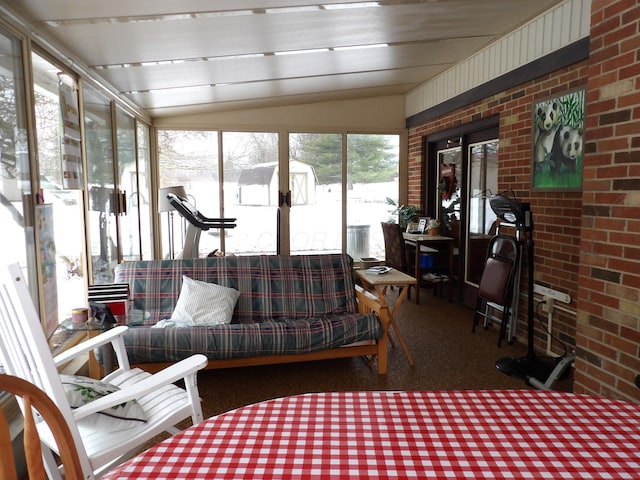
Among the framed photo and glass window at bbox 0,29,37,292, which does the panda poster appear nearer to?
the framed photo

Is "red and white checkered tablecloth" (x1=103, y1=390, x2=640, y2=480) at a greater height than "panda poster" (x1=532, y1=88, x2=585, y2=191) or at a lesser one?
lesser

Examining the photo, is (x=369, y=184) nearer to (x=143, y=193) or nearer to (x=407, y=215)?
(x=407, y=215)

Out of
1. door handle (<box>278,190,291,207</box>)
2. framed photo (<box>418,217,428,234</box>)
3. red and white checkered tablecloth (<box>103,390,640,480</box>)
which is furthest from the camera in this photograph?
door handle (<box>278,190,291,207</box>)

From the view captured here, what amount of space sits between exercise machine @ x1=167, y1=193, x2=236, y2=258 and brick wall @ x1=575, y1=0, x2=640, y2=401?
9.14 feet

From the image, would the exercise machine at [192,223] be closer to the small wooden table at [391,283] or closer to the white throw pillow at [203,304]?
the white throw pillow at [203,304]

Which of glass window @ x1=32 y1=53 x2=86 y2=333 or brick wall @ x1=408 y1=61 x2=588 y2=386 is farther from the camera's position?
brick wall @ x1=408 y1=61 x2=588 y2=386

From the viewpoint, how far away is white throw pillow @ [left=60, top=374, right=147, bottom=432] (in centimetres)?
157

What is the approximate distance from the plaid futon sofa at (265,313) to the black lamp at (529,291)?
0.99 m

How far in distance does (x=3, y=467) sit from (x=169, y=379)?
2.52 feet

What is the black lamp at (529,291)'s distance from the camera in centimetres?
320

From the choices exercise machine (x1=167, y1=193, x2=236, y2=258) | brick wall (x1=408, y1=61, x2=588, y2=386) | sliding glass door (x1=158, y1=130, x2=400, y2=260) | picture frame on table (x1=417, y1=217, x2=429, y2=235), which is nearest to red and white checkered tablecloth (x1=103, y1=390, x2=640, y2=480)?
brick wall (x1=408, y1=61, x2=588, y2=386)

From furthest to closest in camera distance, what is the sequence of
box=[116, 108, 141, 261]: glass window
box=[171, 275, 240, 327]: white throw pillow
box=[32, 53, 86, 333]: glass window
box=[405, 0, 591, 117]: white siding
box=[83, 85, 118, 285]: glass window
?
box=[116, 108, 141, 261]: glass window → box=[83, 85, 118, 285]: glass window → box=[405, 0, 591, 117]: white siding → box=[171, 275, 240, 327]: white throw pillow → box=[32, 53, 86, 333]: glass window

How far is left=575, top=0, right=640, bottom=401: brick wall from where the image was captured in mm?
1939

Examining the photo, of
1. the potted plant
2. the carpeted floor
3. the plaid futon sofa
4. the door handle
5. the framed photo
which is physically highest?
the door handle
